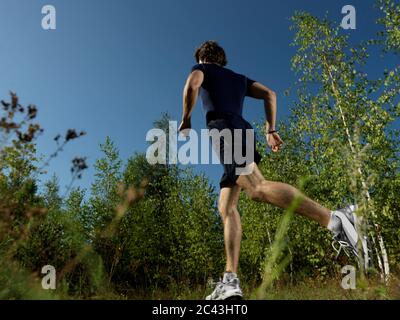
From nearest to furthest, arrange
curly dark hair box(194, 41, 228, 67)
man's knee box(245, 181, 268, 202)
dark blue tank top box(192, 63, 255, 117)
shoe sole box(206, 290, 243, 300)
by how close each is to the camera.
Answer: shoe sole box(206, 290, 243, 300) < man's knee box(245, 181, 268, 202) < dark blue tank top box(192, 63, 255, 117) < curly dark hair box(194, 41, 228, 67)

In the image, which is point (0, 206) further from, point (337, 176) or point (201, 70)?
point (337, 176)

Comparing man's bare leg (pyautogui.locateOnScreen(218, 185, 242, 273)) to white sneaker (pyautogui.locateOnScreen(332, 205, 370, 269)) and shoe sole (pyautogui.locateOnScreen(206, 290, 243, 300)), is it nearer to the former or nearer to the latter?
shoe sole (pyautogui.locateOnScreen(206, 290, 243, 300))

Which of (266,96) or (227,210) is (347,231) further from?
(266,96)

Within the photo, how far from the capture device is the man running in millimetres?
4051

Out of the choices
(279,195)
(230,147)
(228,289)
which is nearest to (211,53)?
(230,147)

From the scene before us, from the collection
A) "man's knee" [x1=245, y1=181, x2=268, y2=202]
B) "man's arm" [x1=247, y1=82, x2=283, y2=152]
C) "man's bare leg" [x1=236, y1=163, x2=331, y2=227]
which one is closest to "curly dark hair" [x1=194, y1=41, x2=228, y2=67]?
"man's arm" [x1=247, y1=82, x2=283, y2=152]

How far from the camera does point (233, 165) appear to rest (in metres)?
4.27

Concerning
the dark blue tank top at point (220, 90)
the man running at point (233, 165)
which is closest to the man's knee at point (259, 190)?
the man running at point (233, 165)

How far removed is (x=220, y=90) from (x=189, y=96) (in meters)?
0.40

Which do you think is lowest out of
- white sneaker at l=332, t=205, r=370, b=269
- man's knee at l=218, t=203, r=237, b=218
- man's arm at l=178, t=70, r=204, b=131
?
white sneaker at l=332, t=205, r=370, b=269

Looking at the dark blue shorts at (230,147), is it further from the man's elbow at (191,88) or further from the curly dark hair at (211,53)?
the curly dark hair at (211,53)

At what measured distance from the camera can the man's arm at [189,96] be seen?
448 centimetres
